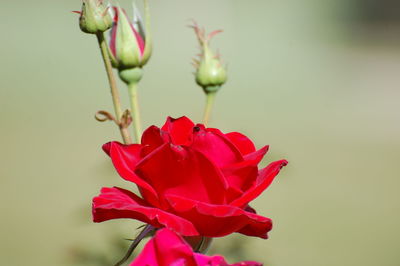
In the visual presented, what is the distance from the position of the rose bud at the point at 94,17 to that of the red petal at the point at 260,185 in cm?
14

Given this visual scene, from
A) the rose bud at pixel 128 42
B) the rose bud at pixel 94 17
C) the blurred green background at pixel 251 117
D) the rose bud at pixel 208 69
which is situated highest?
the rose bud at pixel 94 17

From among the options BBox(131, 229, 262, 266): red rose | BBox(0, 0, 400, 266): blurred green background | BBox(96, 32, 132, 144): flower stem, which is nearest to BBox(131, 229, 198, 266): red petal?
BBox(131, 229, 262, 266): red rose

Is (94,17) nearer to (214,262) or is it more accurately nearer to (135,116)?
(135,116)

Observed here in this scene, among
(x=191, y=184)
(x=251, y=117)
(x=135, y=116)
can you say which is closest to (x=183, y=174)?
(x=191, y=184)

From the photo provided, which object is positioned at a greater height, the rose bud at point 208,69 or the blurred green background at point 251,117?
the rose bud at point 208,69

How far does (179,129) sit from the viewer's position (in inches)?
13.1

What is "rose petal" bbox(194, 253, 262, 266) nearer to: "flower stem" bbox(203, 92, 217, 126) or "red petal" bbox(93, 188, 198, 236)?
"red petal" bbox(93, 188, 198, 236)

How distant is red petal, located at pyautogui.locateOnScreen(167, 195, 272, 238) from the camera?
0.29m

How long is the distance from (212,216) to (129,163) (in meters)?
0.05

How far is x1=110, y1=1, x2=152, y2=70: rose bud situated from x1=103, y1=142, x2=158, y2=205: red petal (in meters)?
0.11

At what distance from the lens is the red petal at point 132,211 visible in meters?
0.29

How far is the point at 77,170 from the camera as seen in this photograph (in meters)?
1.70

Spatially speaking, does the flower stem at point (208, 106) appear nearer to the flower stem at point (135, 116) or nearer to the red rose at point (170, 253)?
the flower stem at point (135, 116)

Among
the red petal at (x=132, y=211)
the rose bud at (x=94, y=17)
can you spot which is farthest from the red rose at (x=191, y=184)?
the rose bud at (x=94, y=17)
